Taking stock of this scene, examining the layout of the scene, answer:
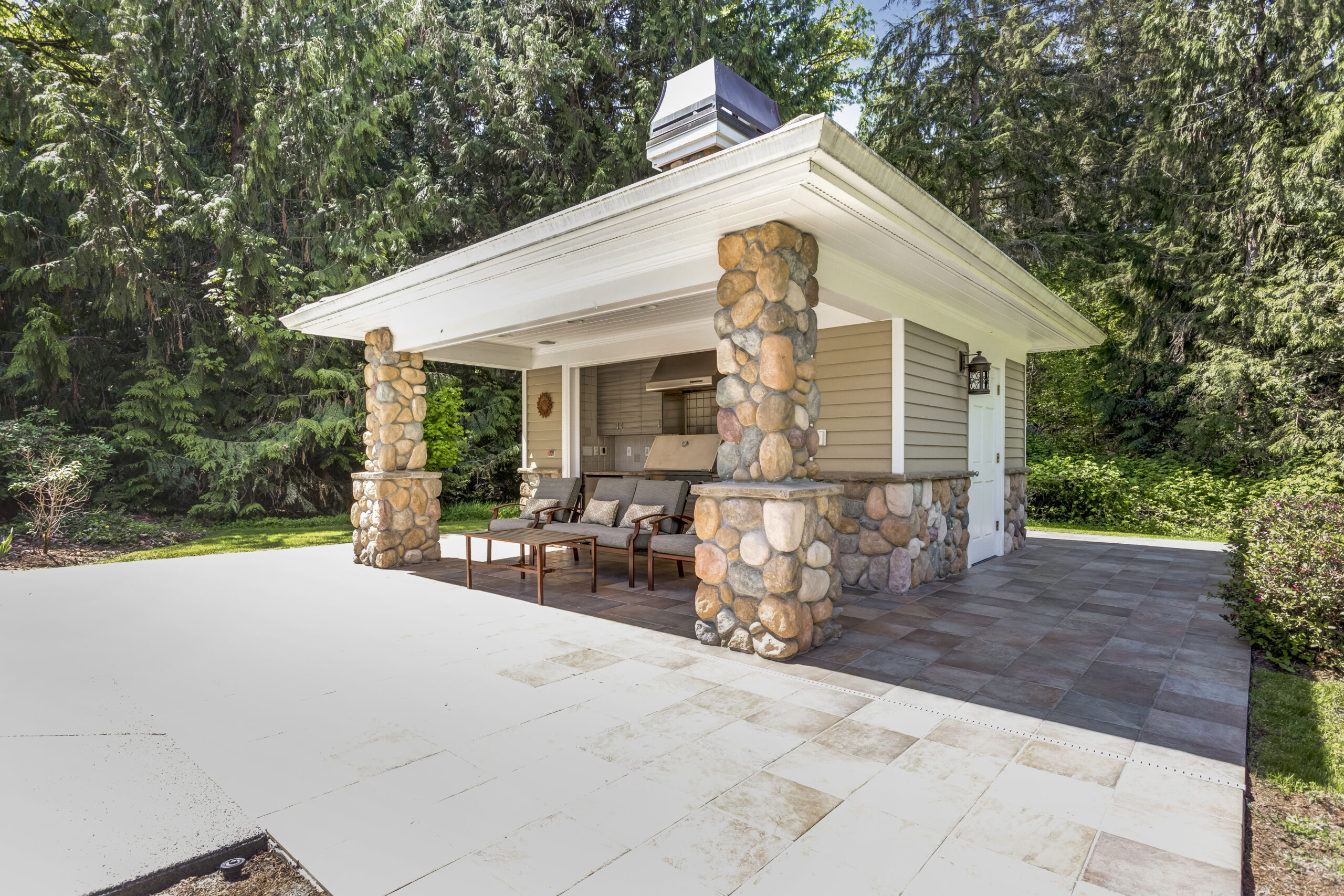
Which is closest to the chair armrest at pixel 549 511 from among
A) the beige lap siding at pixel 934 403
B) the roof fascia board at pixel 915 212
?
the beige lap siding at pixel 934 403

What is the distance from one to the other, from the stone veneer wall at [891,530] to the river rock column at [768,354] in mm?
1602

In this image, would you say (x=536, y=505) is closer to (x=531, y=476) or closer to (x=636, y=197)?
(x=531, y=476)

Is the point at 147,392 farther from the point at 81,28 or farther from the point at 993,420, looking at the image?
the point at 993,420

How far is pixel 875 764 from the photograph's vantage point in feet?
7.66

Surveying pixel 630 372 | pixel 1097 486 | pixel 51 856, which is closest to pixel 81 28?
pixel 630 372

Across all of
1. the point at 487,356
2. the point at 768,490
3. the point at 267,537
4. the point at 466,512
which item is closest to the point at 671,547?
the point at 768,490

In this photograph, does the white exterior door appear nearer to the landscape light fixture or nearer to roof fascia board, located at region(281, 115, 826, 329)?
roof fascia board, located at region(281, 115, 826, 329)

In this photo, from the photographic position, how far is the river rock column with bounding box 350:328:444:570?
21.1 feet

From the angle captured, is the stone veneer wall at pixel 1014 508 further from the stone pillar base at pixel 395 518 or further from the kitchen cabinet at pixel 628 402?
the stone pillar base at pixel 395 518

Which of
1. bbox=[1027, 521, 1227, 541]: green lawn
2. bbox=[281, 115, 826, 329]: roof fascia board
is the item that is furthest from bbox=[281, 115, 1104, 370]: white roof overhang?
bbox=[1027, 521, 1227, 541]: green lawn

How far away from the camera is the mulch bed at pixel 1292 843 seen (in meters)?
1.75

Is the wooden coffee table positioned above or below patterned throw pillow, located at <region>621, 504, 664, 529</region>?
below

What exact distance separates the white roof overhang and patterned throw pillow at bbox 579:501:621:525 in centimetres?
193

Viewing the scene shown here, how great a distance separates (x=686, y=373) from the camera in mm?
7852
